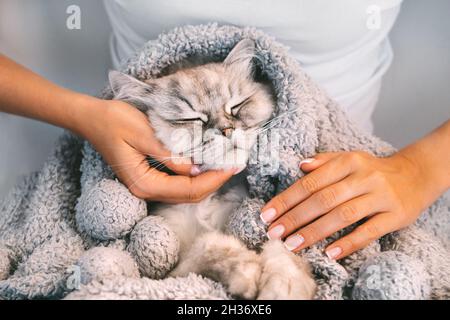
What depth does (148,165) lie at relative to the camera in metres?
0.91

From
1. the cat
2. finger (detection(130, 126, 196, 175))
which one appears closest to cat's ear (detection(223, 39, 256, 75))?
the cat

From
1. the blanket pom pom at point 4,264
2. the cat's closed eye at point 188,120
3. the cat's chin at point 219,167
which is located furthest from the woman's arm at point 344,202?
the blanket pom pom at point 4,264

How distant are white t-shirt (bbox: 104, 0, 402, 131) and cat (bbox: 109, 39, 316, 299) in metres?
0.14

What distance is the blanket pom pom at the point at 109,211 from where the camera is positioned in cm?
82

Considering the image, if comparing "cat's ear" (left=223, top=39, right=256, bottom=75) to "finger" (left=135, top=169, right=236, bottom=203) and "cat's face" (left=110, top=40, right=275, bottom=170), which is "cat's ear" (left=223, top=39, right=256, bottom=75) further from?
"finger" (left=135, top=169, right=236, bottom=203)

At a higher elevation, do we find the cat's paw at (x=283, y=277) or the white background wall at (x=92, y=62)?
the white background wall at (x=92, y=62)

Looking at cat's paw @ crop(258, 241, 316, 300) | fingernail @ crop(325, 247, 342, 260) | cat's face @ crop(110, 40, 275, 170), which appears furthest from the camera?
cat's face @ crop(110, 40, 275, 170)

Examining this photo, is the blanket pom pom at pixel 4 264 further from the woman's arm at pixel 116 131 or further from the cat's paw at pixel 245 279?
the cat's paw at pixel 245 279

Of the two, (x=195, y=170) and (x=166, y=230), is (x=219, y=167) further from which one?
(x=166, y=230)

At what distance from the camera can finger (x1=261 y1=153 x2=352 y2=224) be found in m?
0.82

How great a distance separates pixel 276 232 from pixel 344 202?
0.14 m

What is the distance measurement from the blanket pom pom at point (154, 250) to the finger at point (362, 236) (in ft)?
0.94

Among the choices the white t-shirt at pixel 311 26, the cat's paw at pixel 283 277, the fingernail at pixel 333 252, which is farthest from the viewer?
the white t-shirt at pixel 311 26
